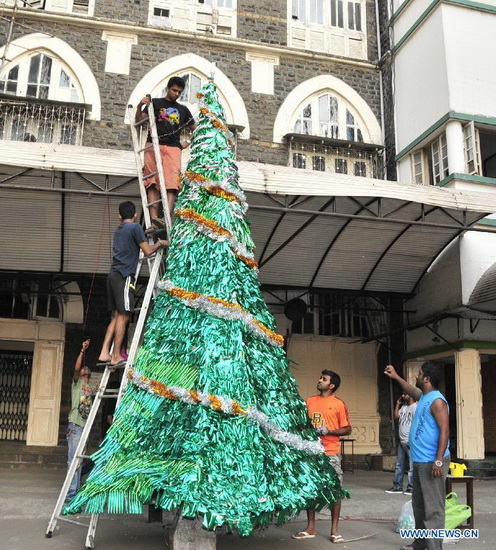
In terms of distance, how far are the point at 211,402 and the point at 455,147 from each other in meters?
9.23

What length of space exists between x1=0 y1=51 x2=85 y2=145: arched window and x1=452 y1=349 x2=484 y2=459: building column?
8.90 m

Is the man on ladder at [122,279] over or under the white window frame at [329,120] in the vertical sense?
under

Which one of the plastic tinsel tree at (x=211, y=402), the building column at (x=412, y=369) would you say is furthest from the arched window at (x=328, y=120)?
the plastic tinsel tree at (x=211, y=402)

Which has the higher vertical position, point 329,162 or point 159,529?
point 329,162

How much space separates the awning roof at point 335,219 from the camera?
782 centimetres

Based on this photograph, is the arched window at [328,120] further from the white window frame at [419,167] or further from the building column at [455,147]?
the building column at [455,147]

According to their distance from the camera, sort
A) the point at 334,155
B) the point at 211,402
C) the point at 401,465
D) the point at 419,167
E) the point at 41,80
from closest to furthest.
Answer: the point at 211,402 → the point at 401,465 → the point at 41,80 → the point at 419,167 → the point at 334,155

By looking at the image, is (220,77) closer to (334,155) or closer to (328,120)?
(328,120)

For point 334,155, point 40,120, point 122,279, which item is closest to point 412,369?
point 334,155

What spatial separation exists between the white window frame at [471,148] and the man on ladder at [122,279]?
8.30m

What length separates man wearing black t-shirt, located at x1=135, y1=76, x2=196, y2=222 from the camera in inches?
247

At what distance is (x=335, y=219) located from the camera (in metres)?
10.1

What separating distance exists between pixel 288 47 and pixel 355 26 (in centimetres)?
214

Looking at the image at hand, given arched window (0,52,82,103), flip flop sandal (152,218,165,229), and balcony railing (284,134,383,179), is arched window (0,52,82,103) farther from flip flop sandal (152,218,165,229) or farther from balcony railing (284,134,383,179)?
flip flop sandal (152,218,165,229)
